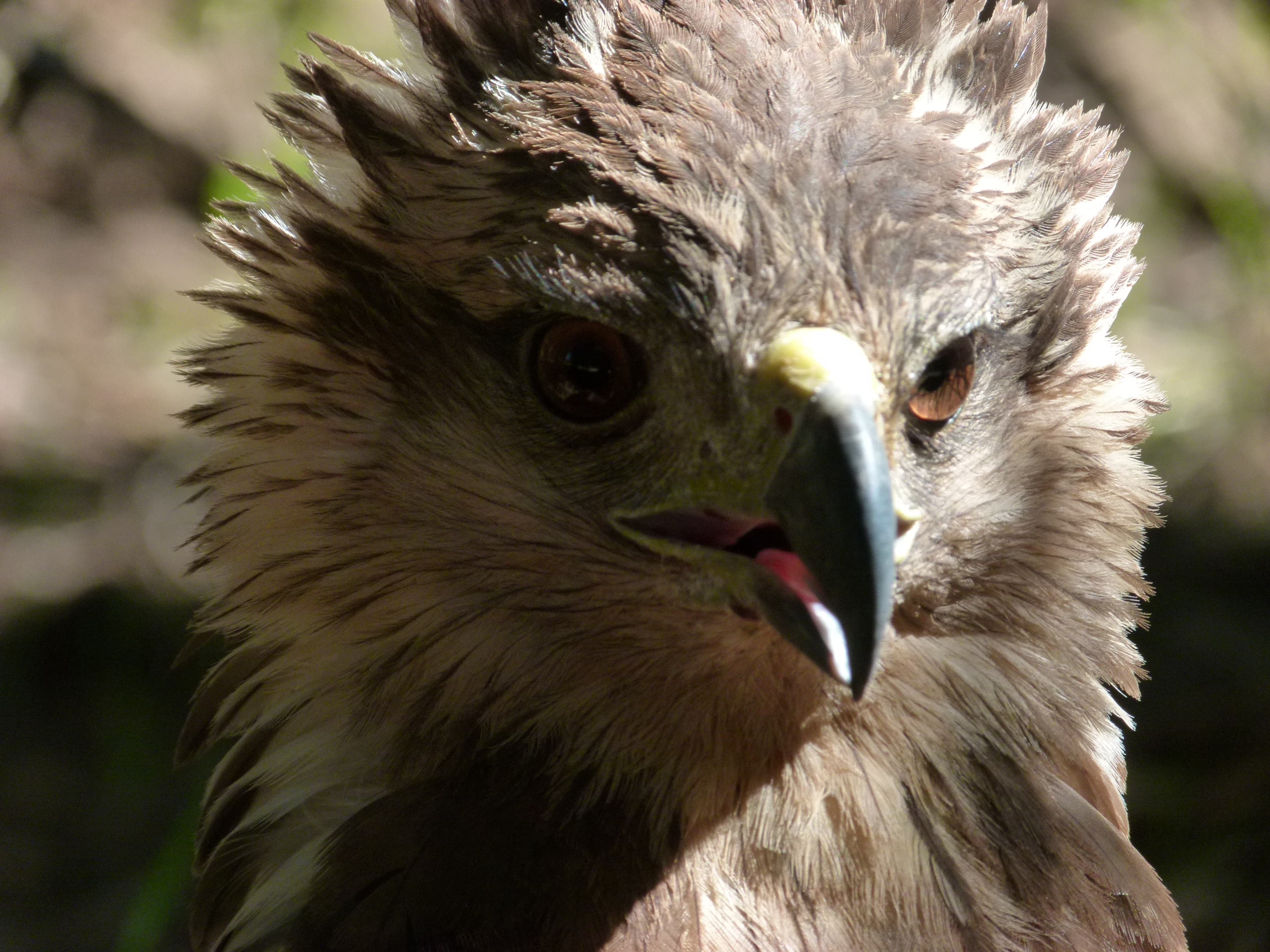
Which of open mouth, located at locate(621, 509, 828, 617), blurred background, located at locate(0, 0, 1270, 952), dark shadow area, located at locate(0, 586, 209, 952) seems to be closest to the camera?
open mouth, located at locate(621, 509, 828, 617)

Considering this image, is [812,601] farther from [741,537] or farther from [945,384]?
[945,384]

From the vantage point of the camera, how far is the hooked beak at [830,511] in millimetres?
1611

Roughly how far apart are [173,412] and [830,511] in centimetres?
398

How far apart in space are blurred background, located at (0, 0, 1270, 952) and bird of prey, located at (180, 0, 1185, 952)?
62.5 inches

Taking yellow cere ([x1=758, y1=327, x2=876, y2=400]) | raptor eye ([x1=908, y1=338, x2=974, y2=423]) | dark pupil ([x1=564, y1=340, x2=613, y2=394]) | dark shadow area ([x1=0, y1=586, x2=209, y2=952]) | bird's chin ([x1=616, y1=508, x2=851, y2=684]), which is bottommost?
dark shadow area ([x1=0, y1=586, x2=209, y2=952])

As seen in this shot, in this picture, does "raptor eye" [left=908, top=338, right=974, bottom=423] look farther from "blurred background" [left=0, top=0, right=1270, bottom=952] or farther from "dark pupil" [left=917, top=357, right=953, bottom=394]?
"blurred background" [left=0, top=0, right=1270, bottom=952]

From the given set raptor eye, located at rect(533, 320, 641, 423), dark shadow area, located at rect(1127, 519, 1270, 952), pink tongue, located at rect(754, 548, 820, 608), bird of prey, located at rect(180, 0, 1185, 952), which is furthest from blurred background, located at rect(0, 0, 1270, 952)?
pink tongue, located at rect(754, 548, 820, 608)

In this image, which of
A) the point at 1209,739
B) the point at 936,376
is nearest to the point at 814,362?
the point at 936,376

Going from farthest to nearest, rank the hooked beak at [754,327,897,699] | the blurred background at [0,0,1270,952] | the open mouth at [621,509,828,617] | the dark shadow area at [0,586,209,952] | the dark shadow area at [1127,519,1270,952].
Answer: the dark shadow area at [0,586,209,952] < the blurred background at [0,0,1270,952] < the dark shadow area at [1127,519,1270,952] < the open mouth at [621,509,828,617] < the hooked beak at [754,327,897,699]

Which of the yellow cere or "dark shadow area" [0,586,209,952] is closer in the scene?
the yellow cere

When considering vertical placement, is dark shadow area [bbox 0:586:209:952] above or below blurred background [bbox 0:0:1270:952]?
below

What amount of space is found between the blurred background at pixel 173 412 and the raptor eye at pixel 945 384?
227 cm

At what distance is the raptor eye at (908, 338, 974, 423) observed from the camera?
1.89 m

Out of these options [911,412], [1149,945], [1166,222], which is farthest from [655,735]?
[1166,222]
